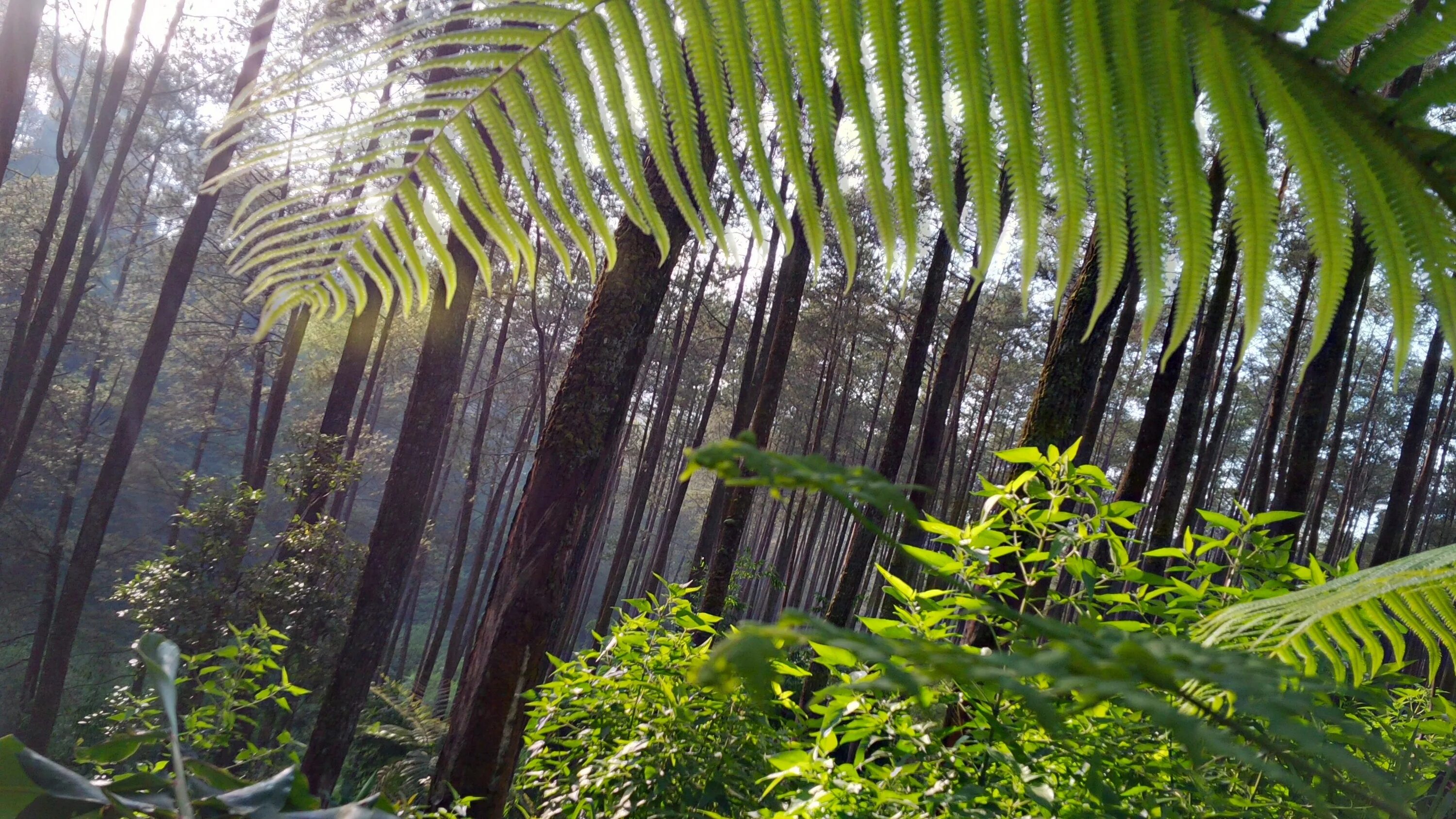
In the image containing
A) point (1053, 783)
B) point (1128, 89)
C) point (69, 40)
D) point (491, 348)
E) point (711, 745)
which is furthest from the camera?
point (491, 348)

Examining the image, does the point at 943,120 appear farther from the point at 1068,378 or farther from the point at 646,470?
the point at 646,470

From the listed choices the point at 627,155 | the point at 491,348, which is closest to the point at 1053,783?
the point at 627,155

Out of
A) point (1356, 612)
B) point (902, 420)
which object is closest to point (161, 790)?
point (1356, 612)

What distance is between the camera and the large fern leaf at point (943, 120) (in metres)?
0.61

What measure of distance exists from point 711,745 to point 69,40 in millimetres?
17717

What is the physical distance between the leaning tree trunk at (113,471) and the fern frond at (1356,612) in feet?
35.3

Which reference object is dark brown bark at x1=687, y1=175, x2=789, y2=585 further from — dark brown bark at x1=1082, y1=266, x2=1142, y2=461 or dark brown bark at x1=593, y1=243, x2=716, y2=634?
dark brown bark at x1=1082, y1=266, x2=1142, y2=461

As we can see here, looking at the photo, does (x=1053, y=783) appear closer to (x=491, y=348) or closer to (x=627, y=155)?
(x=627, y=155)

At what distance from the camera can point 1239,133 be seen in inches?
25.0

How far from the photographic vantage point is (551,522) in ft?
8.85

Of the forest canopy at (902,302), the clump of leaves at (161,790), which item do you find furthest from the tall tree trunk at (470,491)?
the clump of leaves at (161,790)

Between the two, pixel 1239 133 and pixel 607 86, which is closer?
pixel 1239 133

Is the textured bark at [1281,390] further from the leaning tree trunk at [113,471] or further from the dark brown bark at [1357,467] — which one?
the leaning tree trunk at [113,471]

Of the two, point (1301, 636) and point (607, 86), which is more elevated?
point (607, 86)
